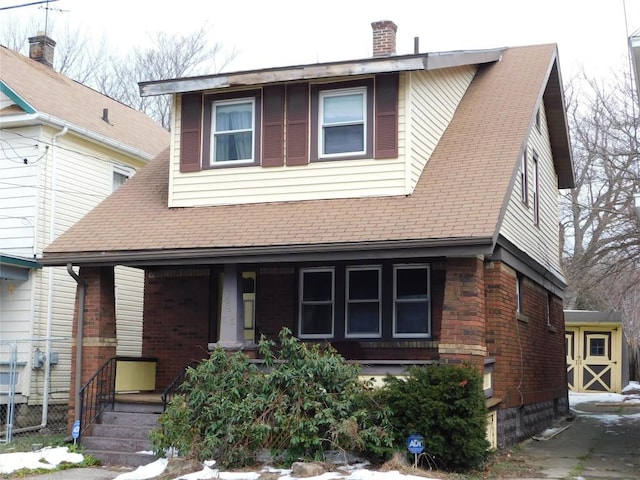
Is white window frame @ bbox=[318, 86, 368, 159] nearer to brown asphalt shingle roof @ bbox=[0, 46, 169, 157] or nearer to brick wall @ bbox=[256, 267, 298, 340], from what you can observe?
brick wall @ bbox=[256, 267, 298, 340]

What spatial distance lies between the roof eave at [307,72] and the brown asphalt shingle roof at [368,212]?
57.0 inches

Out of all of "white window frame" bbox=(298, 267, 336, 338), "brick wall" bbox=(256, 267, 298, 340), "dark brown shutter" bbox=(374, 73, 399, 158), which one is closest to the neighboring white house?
"brick wall" bbox=(256, 267, 298, 340)

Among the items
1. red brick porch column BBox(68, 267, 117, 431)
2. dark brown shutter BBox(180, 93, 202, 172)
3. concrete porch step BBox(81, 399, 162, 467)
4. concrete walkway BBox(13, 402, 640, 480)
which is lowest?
concrete walkway BBox(13, 402, 640, 480)

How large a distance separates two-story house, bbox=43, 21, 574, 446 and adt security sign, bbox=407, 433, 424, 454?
1304mm

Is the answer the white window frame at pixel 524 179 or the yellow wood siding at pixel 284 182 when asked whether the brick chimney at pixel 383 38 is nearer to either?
the white window frame at pixel 524 179

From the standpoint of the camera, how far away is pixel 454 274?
38.9ft

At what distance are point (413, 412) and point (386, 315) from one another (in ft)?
11.3

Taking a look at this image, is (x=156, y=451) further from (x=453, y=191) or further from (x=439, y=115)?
(x=439, y=115)

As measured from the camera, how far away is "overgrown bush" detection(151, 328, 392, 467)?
1101 cm

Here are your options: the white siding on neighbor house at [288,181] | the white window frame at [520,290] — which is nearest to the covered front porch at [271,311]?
the white siding on neighbor house at [288,181]

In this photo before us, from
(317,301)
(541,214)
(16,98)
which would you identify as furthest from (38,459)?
(541,214)

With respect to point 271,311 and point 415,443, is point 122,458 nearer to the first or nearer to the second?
point 271,311

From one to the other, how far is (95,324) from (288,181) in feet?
13.0

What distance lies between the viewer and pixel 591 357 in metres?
29.7
